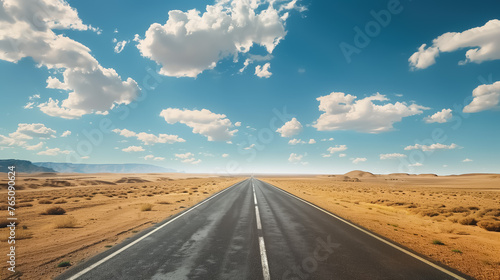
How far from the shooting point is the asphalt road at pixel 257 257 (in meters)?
5.01

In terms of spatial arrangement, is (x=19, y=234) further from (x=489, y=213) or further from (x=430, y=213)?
(x=489, y=213)

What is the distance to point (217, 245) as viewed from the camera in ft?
23.4

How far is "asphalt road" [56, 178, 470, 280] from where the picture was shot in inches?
197

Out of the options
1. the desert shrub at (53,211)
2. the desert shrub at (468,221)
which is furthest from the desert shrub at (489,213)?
the desert shrub at (53,211)

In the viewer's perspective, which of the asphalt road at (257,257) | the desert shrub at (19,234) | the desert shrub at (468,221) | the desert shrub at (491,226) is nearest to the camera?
the asphalt road at (257,257)

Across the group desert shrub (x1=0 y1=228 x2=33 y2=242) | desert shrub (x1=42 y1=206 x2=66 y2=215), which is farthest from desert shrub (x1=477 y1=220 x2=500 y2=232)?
desert shrub (x1=42 y1=206 x2=66 y2=215)

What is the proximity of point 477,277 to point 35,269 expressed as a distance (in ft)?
36.0

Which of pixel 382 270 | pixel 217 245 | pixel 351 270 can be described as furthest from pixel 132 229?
pixel 382 270

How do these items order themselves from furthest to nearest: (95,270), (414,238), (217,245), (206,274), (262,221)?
(262,221) < (414,238) < (217,245) < (95,270) < (206,274)

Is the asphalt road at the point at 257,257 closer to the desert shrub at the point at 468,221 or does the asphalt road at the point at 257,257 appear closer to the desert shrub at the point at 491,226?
the desert shrub at the point at 491,226

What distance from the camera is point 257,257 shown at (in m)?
5.96

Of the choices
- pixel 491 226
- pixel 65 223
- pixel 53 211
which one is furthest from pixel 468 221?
pixel 53 211

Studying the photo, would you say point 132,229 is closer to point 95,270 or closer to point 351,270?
point 95,270

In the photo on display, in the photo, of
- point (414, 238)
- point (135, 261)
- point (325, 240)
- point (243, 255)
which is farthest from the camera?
point (414, 238)
